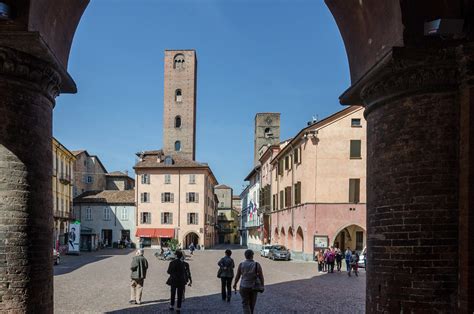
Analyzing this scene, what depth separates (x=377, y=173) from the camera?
8000 millimetres

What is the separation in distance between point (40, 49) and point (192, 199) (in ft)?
174

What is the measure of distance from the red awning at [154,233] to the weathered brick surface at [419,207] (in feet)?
170

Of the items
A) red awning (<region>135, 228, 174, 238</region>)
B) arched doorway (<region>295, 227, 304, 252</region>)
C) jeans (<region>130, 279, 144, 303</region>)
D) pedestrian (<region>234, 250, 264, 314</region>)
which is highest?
pedestrian (<region>234, 250, 264, 314</region>)

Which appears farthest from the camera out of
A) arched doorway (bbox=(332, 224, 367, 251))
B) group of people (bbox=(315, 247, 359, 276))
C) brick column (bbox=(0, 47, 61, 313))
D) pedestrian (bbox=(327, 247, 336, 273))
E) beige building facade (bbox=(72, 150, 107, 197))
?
beige building facade (bbox=(72, 150, 107, 197))

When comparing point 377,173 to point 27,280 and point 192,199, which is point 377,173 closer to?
point 27,280

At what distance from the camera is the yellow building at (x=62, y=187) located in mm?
49781

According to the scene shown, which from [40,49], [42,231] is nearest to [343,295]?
[42,231]

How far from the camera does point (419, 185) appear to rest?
23.8 feet

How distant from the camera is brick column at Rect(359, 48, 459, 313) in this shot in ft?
23.2

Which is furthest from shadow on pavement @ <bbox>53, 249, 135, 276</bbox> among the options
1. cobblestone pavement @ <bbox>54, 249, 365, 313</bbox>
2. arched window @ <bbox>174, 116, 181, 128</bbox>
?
arched window @ <bbox>174, 116, 181, 128</bbox>

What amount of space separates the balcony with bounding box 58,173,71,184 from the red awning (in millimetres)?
9721

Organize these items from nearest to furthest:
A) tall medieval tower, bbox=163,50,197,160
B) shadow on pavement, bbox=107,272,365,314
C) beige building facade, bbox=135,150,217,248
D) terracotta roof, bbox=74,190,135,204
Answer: shadow on pavement, bbox=107,272,365,314 < beige building facade, bbox=135,150,217,248 < terracotta roof, bbox=74,190,135,204 < tall medieval tower, bbox=163,50,197,160

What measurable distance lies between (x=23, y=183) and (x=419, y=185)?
570cm

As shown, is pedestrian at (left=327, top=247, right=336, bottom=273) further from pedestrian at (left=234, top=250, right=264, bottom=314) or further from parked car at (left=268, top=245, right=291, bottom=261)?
pedestrian at (left=234, top=250, right=264, bottom=314)
